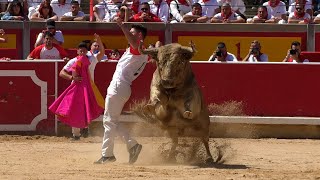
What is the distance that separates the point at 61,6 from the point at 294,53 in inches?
178

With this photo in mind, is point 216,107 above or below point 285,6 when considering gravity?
below

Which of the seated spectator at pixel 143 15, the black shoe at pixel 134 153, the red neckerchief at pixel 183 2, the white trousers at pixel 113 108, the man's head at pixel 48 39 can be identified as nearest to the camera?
the white trousers at pixel 113 108

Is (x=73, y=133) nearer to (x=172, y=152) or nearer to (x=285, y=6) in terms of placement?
(x=172, y=152)

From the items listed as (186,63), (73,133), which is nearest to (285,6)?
(73,133)

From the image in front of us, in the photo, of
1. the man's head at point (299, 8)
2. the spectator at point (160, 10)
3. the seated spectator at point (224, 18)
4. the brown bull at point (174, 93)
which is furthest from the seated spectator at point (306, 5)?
the brown bull at point (174, 93)

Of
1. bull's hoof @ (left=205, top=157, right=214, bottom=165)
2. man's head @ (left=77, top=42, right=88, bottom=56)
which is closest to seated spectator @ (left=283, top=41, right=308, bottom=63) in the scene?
man's head @ (left=77, top=42, right=88, bottom=56)

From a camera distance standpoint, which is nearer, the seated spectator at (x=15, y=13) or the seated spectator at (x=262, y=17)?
the seated spectator at (x=15, y=13)

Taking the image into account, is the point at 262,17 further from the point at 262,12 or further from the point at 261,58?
the point at 261,58

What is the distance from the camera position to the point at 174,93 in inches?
436

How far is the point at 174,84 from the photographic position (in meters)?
10.9

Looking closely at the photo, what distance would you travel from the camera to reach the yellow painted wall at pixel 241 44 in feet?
56.0

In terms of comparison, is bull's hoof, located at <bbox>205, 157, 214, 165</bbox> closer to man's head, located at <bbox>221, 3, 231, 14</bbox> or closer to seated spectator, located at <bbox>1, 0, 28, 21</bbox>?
man's head, located at <bbox>221, 3, 231, 14</bbox>

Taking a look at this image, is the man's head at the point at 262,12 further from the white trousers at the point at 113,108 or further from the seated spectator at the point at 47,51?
the white trousers at the point at 113,108

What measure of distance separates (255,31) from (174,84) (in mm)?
6340
